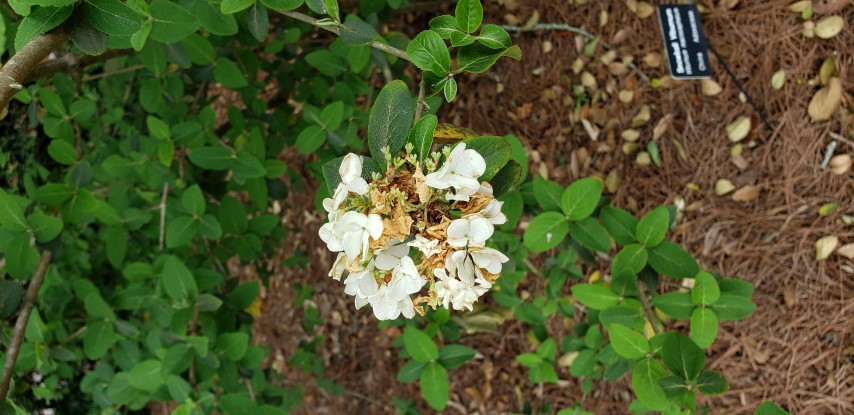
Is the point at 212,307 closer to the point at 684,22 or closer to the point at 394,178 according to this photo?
the point at 394,178

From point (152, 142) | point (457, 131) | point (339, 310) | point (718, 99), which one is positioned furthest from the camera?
point (339, 310)

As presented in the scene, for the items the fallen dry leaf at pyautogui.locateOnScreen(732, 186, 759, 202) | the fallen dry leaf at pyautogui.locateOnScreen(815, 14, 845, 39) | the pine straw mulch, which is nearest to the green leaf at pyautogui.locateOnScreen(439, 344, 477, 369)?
the pine straw mulch

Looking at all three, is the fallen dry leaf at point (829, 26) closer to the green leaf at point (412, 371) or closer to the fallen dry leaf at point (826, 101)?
the fallen dry leaf at point (826, 101)

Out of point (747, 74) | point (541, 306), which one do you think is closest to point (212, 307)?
point (541, 306)

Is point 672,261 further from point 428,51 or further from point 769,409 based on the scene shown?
point 428,51

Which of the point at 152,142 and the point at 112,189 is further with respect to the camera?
the point at 112,189

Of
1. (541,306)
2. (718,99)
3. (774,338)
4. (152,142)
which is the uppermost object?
(152,142)

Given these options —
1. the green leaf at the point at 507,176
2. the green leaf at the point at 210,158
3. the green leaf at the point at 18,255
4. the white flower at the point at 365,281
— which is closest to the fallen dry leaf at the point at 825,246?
the green leaf at the point at 507,176

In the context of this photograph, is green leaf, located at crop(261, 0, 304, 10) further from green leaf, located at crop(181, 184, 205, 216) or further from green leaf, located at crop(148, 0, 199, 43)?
green leaf, located at crop(181, 184, 205, 216)
